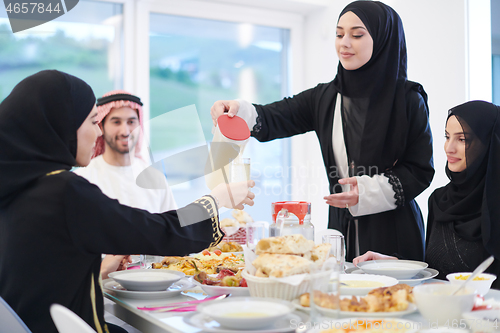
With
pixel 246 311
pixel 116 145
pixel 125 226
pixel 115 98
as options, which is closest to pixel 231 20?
pixel 115 98

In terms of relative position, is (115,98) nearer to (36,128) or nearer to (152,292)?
(36,128)

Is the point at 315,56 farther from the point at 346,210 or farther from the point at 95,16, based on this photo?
the point at 346,210

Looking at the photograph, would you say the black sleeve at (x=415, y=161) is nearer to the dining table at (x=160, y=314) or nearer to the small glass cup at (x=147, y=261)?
the dining table at (x=160, y=314)

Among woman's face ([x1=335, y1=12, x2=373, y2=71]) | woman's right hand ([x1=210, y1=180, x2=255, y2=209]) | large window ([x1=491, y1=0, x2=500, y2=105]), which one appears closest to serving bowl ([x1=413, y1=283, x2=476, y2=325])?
woman's right hand ([x1=210, y1=180, x2=255, y2=209])

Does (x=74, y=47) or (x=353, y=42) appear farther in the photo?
(x=74, y=47)

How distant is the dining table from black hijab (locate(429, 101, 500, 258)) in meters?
Result: 0.52

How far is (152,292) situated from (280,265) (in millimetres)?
394

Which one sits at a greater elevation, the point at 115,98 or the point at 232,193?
the point at 115,98

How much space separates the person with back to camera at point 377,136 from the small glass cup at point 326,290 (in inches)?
32.9

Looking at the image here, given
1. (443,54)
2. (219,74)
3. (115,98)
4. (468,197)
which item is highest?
(219,74)

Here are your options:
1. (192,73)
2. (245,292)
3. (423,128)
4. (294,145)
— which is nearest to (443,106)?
(423,128)

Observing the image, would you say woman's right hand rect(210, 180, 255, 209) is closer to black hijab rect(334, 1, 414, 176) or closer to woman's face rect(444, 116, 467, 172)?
black hijab rect(334, 1, 414, 176)

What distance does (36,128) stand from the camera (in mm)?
1126

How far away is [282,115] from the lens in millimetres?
2096
